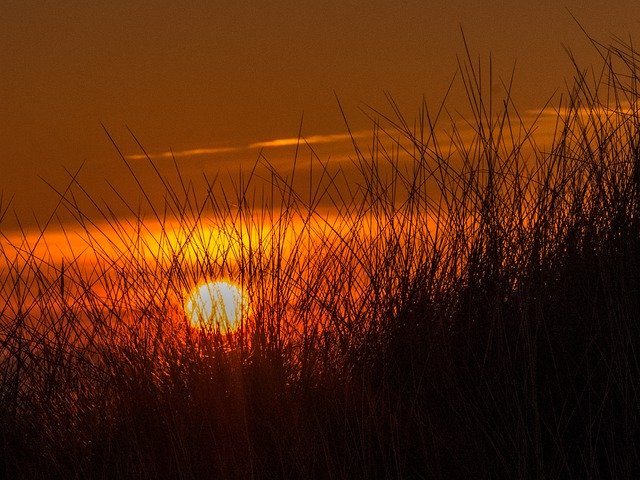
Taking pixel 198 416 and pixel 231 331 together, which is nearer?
pixel 198 416

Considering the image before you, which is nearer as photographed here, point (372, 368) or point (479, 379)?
point (479, 379)

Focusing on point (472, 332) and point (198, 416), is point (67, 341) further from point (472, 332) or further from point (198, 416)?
point (472, 332)

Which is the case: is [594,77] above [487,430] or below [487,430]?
above

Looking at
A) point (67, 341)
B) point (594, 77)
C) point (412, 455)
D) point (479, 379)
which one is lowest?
point (412, 455)

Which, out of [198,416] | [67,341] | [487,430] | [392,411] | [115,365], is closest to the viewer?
[487,430]

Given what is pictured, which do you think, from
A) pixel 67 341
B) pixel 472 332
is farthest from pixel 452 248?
pixel 67 341

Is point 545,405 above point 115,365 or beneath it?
beneath

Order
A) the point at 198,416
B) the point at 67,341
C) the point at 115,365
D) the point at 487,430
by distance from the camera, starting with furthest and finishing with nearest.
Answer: the point at 67,341 < the point at 115,365 < the point at 198,416 < the point at 487,430

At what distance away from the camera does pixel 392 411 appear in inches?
97.2

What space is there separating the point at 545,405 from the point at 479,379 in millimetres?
174

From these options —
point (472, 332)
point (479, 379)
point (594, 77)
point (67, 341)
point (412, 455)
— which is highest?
point (594, 77)

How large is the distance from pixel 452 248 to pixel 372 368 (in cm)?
48

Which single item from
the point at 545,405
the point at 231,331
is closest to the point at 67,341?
the point at 231,331

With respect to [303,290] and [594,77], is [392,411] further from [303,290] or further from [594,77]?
[594,77]
